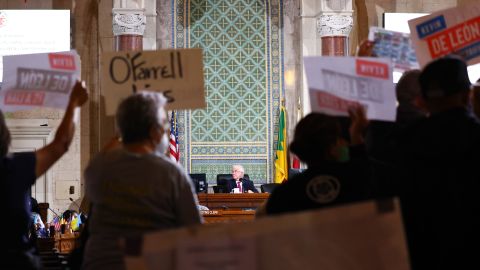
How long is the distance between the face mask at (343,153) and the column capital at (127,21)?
1070 centimetres

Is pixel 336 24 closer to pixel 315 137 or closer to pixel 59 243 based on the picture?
pixel 59 243

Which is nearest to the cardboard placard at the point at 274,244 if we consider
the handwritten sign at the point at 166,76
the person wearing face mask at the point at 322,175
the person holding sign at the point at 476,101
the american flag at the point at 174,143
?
the person wearing face mask at the point at 322,175

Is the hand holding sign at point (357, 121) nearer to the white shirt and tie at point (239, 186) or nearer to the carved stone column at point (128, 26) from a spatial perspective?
the white shirt and tie at point (239, 186)

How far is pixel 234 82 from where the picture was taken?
15258 mm

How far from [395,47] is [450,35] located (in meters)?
0.27

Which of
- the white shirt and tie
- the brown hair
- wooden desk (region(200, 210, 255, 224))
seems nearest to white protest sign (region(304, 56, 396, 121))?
the brown hair

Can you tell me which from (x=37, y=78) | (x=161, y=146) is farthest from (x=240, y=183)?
(x=161, y=146)

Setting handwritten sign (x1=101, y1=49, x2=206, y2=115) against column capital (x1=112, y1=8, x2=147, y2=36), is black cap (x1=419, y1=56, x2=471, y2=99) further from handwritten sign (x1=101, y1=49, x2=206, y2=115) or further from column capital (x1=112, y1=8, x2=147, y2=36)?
column capital (x1=112, y1=8, x2=147, y2=36)

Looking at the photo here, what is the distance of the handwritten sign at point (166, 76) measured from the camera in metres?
4.09

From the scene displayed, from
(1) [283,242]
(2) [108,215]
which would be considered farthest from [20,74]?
(1) [283,242]

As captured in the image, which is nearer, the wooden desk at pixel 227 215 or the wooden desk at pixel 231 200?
the wooden desk at pixel 227 215

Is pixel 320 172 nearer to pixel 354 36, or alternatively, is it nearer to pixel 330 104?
pixel 330 104

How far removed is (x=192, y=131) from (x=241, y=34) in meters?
1.82

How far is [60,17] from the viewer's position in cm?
1434
